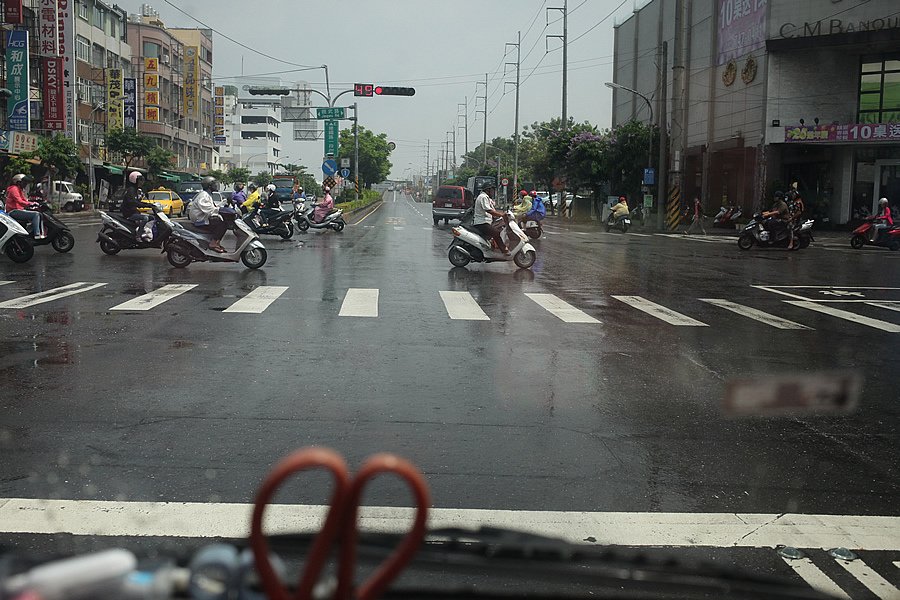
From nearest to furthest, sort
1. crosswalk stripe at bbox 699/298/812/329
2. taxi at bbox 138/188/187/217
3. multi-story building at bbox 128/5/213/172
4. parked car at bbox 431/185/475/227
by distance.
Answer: crosswalk stripe at bbox 699/298/812/329, parked car at bbox 431/185/475/227, taxi at bbox 138/188/187/217, multi-story building at bbox 128/5/213/172

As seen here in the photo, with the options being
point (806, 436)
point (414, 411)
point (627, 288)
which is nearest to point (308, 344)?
point (414, 411)

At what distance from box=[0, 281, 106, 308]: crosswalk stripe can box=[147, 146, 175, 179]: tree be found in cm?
4951

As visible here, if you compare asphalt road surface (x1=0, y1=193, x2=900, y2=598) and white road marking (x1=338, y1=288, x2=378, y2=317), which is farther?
white road marking (x1=338, y1=288, x2=378, y2=317)

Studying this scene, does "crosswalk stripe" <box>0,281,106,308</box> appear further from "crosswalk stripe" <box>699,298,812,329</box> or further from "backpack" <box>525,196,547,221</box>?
"backpack" <box>525,196,547,221</box>

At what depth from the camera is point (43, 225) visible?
19250 millimetres

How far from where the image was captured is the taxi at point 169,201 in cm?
4406

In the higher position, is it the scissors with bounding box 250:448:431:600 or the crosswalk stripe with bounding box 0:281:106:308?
the scissors with bounding box 250:448:431:600

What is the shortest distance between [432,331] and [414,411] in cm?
383

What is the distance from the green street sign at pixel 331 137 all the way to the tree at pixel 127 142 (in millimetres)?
11381

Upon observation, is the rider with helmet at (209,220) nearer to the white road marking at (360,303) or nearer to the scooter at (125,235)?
the scooter at (125,235)

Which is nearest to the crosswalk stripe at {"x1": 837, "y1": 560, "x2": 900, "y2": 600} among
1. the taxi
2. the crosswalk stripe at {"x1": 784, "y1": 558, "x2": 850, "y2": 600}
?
the crosswalk stripe at {"x1": 784, "y1": 558, "x2": 850, "y2": 600}

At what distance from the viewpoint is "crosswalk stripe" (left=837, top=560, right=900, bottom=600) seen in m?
3.85

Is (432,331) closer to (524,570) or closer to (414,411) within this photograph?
(414,411)

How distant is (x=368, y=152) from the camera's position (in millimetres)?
117125
